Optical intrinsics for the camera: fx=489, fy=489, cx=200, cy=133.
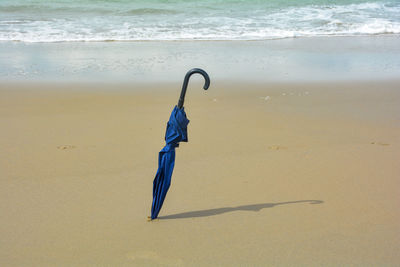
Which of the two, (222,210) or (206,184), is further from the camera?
(206,184)

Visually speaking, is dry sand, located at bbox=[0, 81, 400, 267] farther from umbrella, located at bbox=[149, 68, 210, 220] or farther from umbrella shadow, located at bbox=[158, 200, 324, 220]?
umbrella, located at bbox=[149, 68, 210, 220]

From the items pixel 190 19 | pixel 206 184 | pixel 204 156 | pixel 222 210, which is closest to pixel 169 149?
pixel 222 210

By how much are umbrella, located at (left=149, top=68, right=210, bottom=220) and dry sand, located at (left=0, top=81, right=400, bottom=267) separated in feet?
0.85

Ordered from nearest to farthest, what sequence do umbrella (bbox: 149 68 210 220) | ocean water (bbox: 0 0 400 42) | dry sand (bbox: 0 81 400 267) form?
umbrella (bbox: 149 68 210 220)
dry sand (bbox: 0 81 400 267)
ocean water (bbox: 0 0 400 42)

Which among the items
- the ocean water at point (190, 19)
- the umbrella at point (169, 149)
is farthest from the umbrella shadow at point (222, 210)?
the ocean water at point (190, 19)

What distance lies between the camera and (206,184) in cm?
398

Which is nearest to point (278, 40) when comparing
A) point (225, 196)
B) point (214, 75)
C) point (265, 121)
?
point (214, 75)

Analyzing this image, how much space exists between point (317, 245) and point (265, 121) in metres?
3.03

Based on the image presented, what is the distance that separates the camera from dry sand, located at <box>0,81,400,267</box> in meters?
3.02

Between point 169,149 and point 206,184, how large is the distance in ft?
3.40

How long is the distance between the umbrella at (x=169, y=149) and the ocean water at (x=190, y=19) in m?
9.91

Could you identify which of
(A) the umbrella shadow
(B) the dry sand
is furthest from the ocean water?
(A) the umbrella shadow

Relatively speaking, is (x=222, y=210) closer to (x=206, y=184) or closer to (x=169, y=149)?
(x=206, y=184)

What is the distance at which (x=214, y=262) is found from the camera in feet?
9.52
